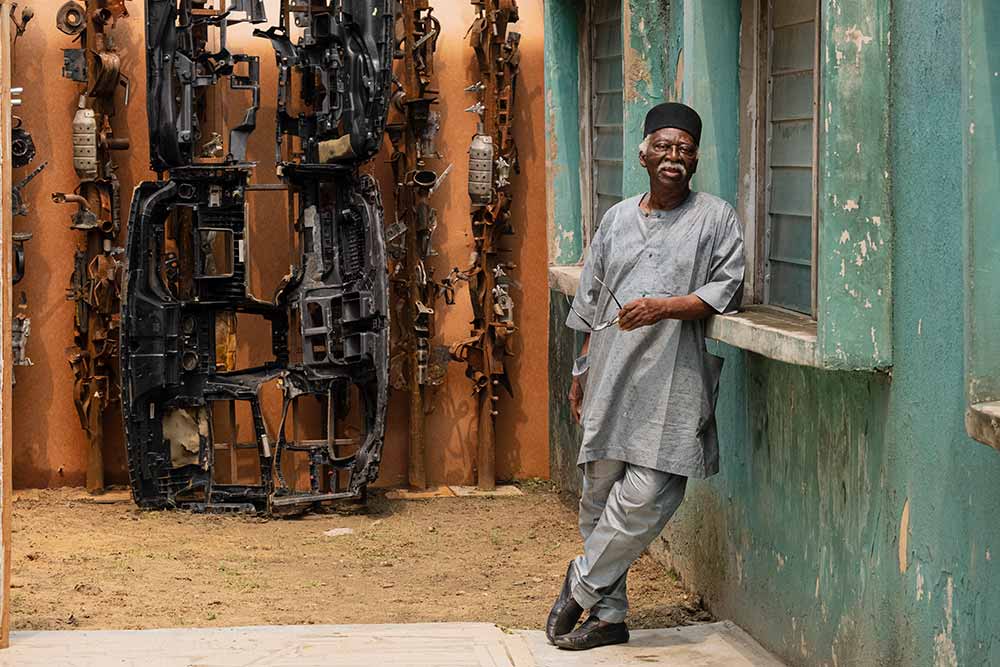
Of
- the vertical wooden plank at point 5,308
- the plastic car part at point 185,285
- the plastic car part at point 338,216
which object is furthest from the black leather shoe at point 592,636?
the plastic car part at point 185,285

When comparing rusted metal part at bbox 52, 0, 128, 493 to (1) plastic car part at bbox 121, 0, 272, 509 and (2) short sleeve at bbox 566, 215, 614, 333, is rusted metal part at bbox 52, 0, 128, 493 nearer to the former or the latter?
(1) plastic car part at bbox 121, 0, 272, 509

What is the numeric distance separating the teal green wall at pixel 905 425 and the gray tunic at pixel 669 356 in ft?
0.89

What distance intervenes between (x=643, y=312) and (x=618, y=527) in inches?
28.1

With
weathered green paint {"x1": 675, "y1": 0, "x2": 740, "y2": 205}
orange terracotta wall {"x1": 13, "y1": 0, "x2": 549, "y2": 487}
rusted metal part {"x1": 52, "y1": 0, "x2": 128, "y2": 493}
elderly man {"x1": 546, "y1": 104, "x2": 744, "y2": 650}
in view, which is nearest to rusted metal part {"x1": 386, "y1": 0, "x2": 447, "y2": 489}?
orange terracotta wall {"x1": 13, "y1": 0, "x2": 549, "y2": 487}

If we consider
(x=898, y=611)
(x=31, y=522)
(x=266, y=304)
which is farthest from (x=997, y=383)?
(x=31, y=522)

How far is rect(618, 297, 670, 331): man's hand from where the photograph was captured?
501cm

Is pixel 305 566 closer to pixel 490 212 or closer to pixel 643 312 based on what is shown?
pixel 490 212

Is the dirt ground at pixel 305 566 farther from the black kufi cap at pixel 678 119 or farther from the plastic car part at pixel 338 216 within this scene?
the black kufi cap at pixel 678 119

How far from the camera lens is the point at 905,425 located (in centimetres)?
415

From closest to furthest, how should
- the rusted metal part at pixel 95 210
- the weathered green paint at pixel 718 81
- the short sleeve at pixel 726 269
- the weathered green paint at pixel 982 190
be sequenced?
the weathered green paint at pixel 982 190 → the short sleeve at pixel 726 269 → the weathered green paint at pixel 718 81 → the rusted metal part at pixel 95 210

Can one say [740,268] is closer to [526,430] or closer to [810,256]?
[810,256]

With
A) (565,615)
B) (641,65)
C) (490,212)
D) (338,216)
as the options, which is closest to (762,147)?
(641,65)

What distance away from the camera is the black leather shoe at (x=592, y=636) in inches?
207

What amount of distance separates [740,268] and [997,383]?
161 cm
